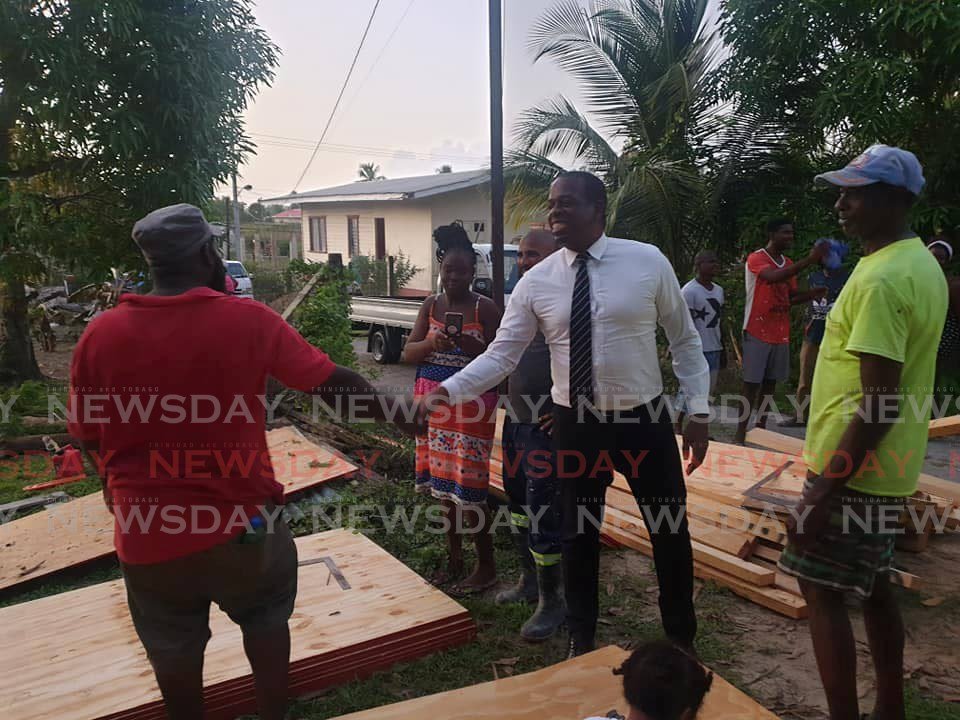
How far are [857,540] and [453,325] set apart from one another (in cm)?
219

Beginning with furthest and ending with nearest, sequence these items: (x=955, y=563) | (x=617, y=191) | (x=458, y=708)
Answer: (x=617, y=191)
(x=955, y=563)
(x=458, y=708)

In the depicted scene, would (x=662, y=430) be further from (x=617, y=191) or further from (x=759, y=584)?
(x=617, y=191)

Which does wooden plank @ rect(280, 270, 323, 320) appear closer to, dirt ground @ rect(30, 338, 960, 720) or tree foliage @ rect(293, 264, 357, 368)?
tree foliage @ rect(293, 264, 357, 368)

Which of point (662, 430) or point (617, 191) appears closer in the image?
point (662, 430)

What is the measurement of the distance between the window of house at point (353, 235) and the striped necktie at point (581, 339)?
77.7 feet

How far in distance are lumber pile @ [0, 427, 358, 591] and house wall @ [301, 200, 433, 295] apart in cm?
1566

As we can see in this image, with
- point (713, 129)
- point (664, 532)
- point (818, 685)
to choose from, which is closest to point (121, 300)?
point (664, 532)

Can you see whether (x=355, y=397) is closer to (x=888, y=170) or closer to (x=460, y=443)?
(x=460, y=443)

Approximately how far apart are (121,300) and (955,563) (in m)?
4.71

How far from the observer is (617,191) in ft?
35.8

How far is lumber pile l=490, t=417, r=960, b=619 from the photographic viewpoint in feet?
→ 13.0

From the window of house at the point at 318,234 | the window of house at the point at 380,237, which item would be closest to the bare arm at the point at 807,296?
the window of house at the point at 380,237

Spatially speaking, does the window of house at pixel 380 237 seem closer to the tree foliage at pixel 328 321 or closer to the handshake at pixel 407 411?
the tree foliage at pixel 328 321

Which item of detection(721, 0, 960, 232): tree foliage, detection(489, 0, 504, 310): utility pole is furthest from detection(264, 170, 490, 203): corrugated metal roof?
detection(489, 0, 504, 310): utility pole
